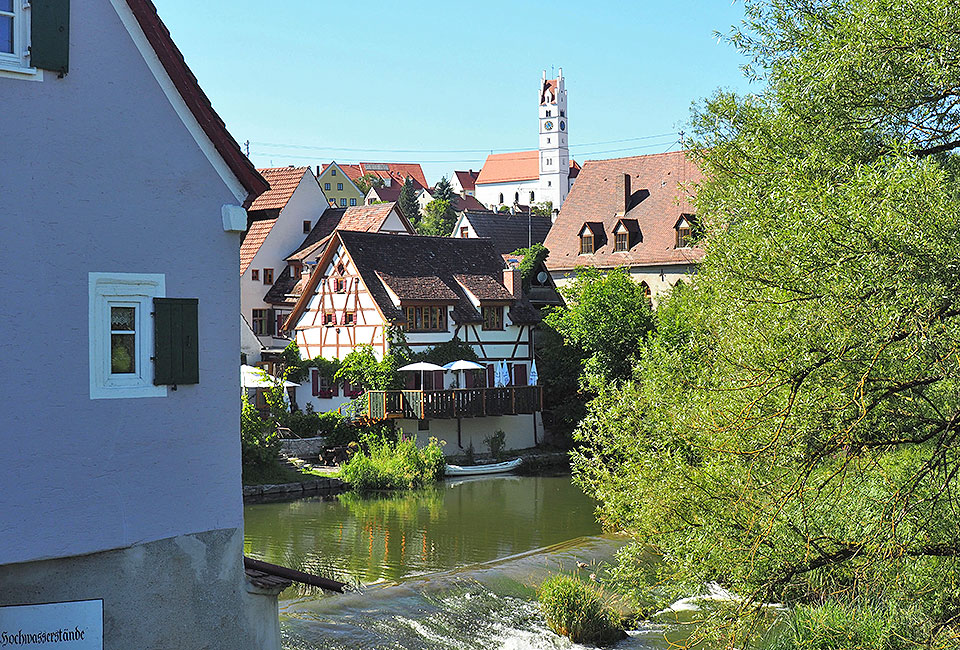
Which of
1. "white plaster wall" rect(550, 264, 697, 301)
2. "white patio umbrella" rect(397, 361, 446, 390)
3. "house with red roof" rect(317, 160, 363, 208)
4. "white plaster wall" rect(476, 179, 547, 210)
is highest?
"white plaster wall" rect(476, 179, 547, 210)

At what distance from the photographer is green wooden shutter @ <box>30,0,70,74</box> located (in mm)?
8008

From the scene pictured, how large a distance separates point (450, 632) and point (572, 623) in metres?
1.68

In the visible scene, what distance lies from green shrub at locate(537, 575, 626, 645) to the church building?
114 m

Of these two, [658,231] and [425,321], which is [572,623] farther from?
[658,231]

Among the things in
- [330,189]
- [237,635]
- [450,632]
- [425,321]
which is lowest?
[450,632]

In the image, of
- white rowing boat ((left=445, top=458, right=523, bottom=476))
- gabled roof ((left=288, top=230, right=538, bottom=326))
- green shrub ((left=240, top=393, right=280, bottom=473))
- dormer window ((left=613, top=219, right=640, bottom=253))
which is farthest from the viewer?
dormer window ((left=613, top=219, right=640, bottom=253))

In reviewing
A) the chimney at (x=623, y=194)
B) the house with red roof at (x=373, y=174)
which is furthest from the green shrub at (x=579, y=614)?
the house with red roof at (x=373, y=174)

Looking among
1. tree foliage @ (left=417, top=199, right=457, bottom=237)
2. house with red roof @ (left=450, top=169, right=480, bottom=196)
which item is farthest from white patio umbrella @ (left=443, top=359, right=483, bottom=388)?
house with red roof @ (left=450, top=169, right=480, bottom=196)

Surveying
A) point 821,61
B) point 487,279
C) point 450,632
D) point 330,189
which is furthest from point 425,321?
point 330,189

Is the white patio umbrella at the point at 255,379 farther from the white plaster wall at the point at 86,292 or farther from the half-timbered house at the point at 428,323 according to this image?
the white plaster wall at the point at 86,292

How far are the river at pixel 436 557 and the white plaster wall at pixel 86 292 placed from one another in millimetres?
5777

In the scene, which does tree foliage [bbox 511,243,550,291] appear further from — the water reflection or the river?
the water reflection

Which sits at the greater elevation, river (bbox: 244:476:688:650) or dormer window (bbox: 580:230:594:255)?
dormer window (bbox: 580:230:594:255)

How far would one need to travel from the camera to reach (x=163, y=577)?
341 inches
